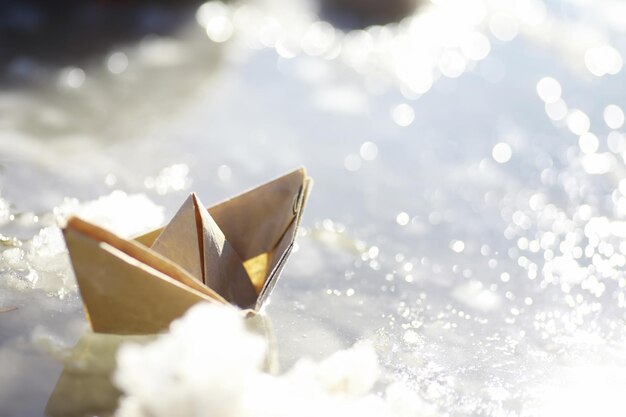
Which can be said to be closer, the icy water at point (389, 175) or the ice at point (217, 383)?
the ice at point (217, 383)

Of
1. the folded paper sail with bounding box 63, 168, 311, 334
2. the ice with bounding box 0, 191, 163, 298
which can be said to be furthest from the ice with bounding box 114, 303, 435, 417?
the ice with bounding box 0, 191, 163, 298

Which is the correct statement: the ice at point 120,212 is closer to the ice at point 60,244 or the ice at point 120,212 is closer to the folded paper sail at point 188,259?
the ice at point 60,244

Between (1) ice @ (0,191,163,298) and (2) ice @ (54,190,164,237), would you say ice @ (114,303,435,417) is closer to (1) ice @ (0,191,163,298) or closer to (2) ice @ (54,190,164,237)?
(1) ice @ (0,191,163,298)

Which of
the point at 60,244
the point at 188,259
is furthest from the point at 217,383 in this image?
the point at 60,244

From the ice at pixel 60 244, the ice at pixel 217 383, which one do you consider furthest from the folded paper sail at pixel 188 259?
the ice at pixel 60 244

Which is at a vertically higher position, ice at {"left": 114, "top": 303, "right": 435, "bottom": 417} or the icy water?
ice at {"left": 114, "top": 303, "right": 435, "bottom": 417}

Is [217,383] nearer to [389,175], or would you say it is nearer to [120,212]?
[120,212]

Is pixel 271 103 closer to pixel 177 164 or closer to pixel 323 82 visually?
pixel 323 82
